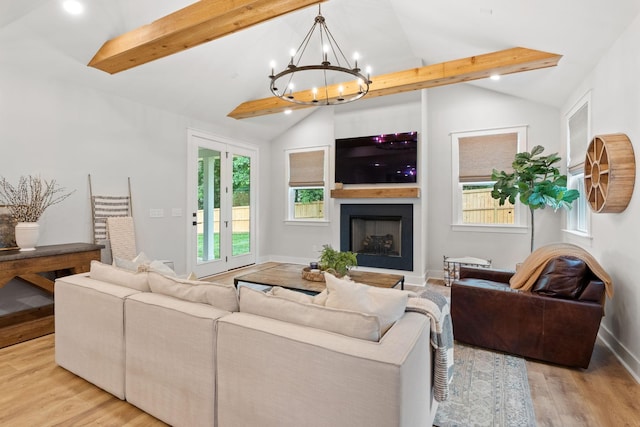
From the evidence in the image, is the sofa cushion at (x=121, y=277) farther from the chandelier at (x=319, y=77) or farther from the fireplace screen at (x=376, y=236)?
the fireplace screen at (x=376, y=236)

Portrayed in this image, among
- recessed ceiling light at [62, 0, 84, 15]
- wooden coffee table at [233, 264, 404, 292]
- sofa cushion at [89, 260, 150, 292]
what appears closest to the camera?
sofa cushion at [89, 260, 150, 292]

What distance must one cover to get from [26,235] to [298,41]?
13.1ft

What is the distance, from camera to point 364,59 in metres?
5.17

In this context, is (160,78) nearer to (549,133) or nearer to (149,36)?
(149,36)

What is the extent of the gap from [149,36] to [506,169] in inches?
194

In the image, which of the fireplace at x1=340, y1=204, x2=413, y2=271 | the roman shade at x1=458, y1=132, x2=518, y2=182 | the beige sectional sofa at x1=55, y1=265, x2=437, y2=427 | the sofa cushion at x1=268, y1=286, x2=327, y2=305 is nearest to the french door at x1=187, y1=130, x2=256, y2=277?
the fireplace at x1=340, y1=204, x2=413, y2=271

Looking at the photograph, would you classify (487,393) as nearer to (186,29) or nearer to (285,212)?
(186,29)

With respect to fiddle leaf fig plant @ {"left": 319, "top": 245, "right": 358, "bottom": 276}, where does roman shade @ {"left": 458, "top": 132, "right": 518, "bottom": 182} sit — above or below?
above

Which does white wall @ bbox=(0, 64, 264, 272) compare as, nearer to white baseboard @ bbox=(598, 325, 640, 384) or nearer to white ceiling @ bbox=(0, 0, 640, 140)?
white ceiling @ bbox=(0, 0, 640, 140)

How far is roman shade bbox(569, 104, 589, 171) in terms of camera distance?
3672 millimetres

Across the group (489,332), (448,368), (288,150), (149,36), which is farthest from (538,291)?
A: (288,150)

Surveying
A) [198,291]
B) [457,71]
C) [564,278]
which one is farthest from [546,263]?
[198,291]

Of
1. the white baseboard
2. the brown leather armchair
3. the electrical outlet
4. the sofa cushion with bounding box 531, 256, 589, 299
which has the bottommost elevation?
the white baseboard

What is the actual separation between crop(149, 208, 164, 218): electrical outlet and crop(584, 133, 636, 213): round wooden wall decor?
507 cm
